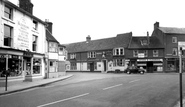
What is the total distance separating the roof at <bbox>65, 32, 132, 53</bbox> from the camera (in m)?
42.8

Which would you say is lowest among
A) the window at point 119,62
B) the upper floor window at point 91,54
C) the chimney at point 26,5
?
the window at point 119,62

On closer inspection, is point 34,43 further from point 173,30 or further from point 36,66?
point 173,30

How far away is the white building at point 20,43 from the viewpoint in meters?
14.5

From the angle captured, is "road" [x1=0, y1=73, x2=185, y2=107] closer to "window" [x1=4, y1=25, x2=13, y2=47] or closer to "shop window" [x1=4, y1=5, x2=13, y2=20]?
"window" [x1=4, y1=25, x2=13, y2=47]

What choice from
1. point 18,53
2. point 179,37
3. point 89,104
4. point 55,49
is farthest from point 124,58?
point 89,104

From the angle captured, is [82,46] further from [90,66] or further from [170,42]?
[170,42]

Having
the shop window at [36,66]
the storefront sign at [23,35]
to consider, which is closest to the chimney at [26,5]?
the storefront sign at [23,35]

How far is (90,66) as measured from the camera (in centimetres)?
4684

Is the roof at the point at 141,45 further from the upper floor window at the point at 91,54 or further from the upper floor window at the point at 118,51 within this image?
the upper floor window at the point at 91,54

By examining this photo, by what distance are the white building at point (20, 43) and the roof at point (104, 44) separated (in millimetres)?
25107

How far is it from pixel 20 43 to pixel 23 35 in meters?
1.12

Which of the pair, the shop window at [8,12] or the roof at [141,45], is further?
the roof at [141,45]

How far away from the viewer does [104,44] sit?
46375 millimetres

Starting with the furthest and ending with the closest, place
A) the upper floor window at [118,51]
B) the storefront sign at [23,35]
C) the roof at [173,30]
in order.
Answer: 1. the upper floor window at [118,51]
2. the roof at [173,30]
3. the storefront sign at [23,35]
